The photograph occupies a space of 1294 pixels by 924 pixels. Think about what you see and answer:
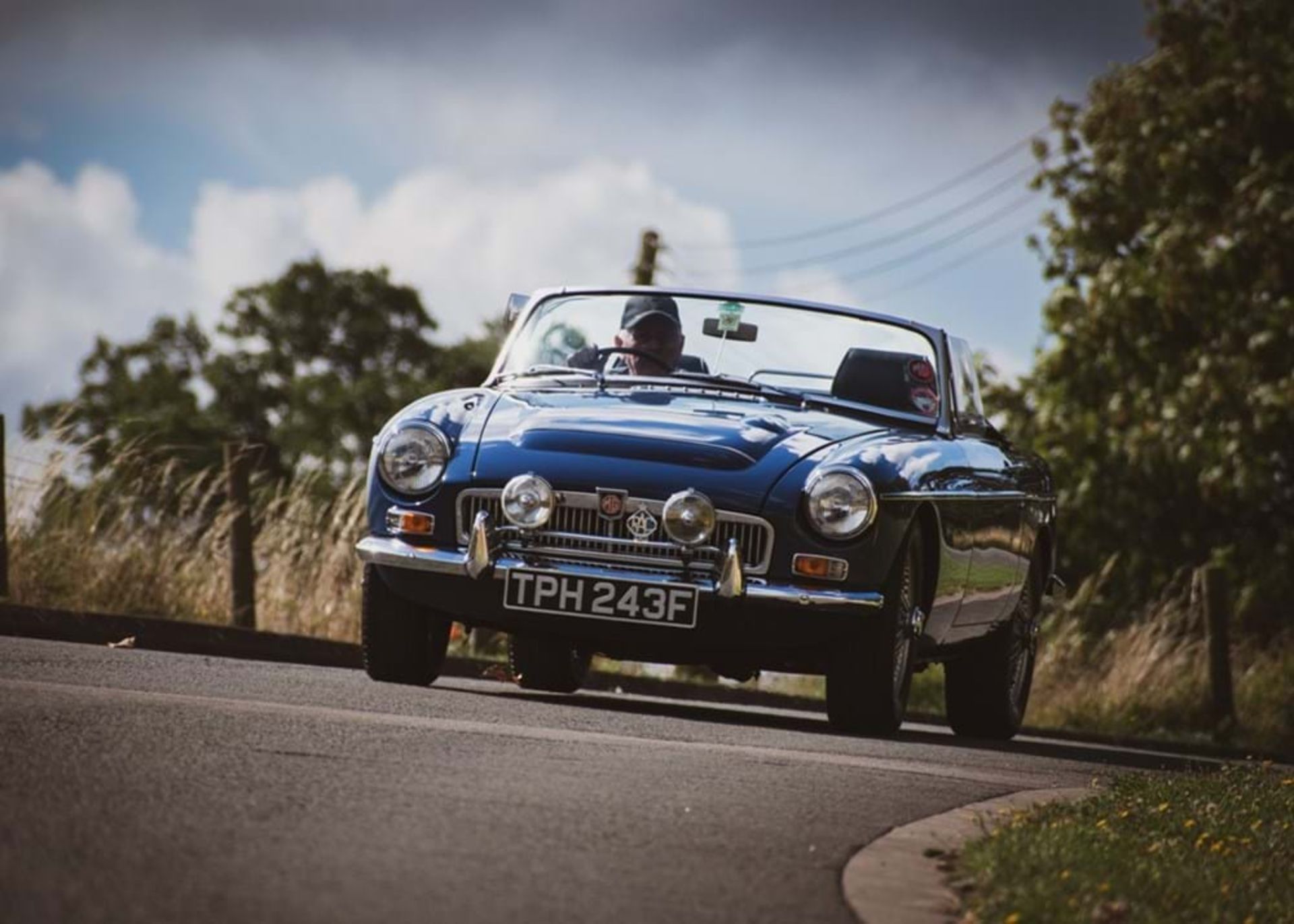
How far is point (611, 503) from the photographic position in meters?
9.20

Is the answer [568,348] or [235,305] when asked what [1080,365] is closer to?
[568,348]

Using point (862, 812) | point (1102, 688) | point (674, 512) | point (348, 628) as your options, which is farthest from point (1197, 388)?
point (862, 812)

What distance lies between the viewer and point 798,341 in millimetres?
11000

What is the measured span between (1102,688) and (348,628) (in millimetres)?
6875

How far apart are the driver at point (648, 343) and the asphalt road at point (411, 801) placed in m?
1.61

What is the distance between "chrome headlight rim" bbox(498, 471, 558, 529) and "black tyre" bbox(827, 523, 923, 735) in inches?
49.7

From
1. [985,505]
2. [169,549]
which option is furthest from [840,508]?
[169,549]

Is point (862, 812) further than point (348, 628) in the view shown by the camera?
No

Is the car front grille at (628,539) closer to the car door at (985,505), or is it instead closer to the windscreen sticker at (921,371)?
the car door at (985,505)

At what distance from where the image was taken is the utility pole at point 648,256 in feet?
98.5

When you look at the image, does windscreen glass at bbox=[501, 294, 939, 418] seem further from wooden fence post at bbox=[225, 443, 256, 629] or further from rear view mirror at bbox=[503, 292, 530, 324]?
wooden fence post at bbox=[225, 443, 256, 629]

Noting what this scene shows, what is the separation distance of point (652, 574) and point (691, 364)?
1.89 meters

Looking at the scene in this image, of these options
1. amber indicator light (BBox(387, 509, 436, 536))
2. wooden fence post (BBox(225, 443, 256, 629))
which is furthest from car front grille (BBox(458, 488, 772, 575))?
wooden fence post (BBox(225, 443, 256, 629))

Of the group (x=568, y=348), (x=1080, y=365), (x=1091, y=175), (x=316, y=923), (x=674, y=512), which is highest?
(x=1091, y=175)
